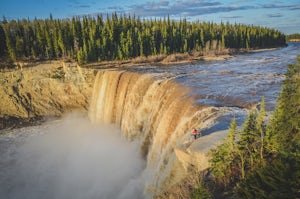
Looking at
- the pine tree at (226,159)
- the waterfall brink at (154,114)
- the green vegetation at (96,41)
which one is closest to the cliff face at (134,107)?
the waterfall brink at (154,114)

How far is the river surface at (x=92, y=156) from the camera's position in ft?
60.5

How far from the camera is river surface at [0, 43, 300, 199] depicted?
18.5m

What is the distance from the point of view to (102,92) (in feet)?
111

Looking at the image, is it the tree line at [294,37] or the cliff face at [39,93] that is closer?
the cliff face at [39,93]

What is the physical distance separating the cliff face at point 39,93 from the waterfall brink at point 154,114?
5.53 meters

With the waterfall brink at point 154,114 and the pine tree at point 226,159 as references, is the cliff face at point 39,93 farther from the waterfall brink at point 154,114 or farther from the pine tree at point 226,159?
the pine tree at point 226,159

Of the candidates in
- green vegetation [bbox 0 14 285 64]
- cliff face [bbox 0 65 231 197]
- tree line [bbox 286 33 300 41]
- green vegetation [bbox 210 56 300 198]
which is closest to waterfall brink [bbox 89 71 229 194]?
cliff face [bbox 0 65 231 197]

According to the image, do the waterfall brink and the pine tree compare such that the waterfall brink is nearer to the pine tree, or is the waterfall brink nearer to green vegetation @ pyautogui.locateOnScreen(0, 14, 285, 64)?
the pine tree

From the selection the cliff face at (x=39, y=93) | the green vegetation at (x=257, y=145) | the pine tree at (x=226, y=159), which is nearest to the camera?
the green vegetation at (x=257, y=145)

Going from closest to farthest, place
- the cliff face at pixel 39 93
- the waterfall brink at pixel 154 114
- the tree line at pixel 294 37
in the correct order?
1. the waterfall brink at pixel 154 114
2. the cliff face at pixel 39 93
3. the tree line at pixel 294 37

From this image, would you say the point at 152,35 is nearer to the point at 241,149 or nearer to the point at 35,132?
the point at 35,132

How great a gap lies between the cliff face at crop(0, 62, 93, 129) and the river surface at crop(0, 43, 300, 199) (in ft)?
23.7

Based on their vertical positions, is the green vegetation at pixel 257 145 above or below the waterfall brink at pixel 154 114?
above

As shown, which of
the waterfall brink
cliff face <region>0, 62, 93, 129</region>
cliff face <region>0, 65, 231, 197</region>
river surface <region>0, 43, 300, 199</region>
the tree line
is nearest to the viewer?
cliff face <region>0, 65, 231, 197</region>
